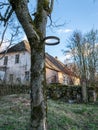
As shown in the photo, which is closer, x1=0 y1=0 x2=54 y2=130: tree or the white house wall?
x1=0 y1=0 x2=54 y2=130: tree

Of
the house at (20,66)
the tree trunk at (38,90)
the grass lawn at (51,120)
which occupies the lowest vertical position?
the grass lawn at (51,120)

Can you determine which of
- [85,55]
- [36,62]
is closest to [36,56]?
[36,62]

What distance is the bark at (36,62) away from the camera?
526 centimetres

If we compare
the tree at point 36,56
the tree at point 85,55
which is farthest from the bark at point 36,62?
the tree at point 85,55

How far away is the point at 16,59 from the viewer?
41250 mm

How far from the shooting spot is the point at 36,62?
18.2 feet

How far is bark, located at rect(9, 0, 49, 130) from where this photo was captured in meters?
5.26

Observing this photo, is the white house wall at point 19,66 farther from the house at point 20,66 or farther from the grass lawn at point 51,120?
the grass lawn at point 51,120

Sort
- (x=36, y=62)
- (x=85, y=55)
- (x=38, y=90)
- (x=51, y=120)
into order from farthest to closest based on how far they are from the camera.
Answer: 1. (x=85, y=55)
2. (x=51, y=120)
3. (x=36, y=62)
4. (x=38, y=90)

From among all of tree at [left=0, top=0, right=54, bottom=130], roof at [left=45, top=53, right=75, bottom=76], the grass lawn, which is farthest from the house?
tree at [left=0, top=0, right=54, bottom=130]

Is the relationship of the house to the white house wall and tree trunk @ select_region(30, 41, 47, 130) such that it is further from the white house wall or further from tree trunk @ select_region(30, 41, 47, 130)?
tree trunk @ select_region(30, 41, 47, 130)

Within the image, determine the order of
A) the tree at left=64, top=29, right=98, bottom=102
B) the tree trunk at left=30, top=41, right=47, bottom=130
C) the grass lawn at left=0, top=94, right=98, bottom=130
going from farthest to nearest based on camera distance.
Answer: the tree at left=64, top=29, right=98, bottom=102
the grass lawn at left=0, top=94, right=98, bottom=130
the tree trunk at left=30, top=41, right=47, bottom=130

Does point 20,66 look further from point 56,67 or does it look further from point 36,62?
point 36,62

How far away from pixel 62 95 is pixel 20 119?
11.7 m
